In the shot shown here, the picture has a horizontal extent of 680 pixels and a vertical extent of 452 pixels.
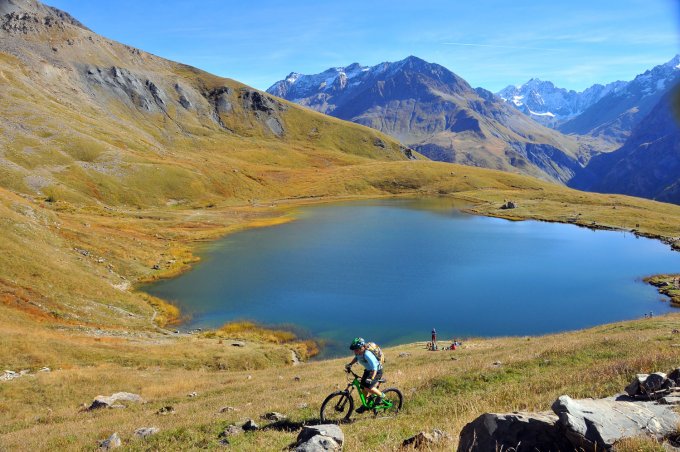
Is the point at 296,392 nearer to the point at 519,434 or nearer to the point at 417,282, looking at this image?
the point at 519,434

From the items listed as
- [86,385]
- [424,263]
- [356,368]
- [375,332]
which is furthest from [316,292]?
[86,385]

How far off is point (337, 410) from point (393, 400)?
2277mm

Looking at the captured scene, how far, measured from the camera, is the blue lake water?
176ft

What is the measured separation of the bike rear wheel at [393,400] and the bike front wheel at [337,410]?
129cm

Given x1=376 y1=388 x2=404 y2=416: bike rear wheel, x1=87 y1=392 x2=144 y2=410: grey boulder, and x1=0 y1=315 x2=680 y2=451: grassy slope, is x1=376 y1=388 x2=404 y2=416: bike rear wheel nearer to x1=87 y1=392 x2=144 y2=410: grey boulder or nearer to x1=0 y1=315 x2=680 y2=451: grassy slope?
x1=0 y1=315 x2=680 y2=451: grassy slope

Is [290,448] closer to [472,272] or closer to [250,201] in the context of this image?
[472,272]

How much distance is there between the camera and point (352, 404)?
1702cm

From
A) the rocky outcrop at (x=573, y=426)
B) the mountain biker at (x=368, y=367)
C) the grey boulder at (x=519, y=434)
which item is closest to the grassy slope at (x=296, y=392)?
the mountain biker at (x=368, y=367)

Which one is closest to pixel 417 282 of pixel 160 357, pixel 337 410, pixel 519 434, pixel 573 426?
pixel 160 357

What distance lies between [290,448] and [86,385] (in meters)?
21.9

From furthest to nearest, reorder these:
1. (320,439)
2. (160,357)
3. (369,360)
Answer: (160,357) → (369,360) → (320,439)

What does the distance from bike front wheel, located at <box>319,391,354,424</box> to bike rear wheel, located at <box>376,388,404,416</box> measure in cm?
129

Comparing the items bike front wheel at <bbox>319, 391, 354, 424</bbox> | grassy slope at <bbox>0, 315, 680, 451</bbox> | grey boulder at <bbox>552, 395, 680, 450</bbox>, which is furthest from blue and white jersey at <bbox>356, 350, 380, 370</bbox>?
grey boulder at <bbox>552, 395, 680, 450</bbox>

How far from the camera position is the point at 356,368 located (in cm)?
3241
